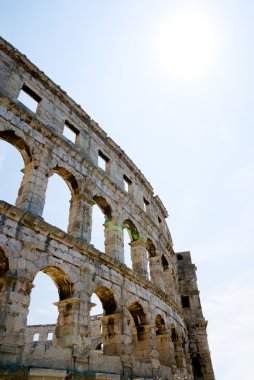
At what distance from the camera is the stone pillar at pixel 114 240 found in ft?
36.7

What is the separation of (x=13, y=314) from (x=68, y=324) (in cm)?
192

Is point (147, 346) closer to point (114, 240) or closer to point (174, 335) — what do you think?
point (174, 335)

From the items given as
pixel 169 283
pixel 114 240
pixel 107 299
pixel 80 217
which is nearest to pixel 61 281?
pixel 107 299

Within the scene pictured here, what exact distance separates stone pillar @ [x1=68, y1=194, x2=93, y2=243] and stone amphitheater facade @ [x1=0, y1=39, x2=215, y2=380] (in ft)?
0.12

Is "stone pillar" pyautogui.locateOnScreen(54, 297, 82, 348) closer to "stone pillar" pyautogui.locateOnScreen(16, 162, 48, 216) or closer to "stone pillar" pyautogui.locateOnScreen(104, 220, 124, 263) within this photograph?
"stone pillar" pyautogui.locateOnScreen(16, 162, 48, 216)

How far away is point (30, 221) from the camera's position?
7.67 metres

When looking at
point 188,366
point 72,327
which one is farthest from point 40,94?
point 188,366

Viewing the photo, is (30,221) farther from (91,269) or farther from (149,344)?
(149,344)

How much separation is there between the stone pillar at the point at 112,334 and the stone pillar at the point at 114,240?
219 cm

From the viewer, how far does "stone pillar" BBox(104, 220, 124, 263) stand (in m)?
11.2

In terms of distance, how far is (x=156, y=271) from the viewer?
570 inches

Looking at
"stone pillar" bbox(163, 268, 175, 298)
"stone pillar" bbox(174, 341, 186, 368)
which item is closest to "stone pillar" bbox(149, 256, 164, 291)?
"stone pillar" bbox(163, 268, 175, 298)

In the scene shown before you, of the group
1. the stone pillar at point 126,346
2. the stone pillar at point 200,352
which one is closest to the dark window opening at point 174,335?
the stone pillar at point 200,352

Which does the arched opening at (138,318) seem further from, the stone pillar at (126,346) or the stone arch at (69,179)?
the stone arch at (69,179)
